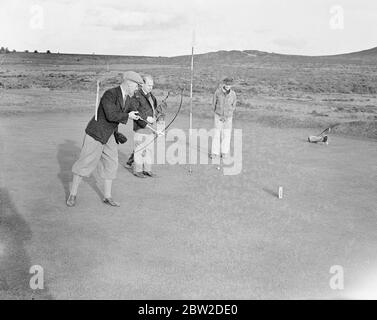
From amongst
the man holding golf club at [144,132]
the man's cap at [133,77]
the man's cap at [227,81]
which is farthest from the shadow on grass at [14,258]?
the man's cap at [227,81]

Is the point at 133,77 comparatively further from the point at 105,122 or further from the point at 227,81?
the point at 227,81

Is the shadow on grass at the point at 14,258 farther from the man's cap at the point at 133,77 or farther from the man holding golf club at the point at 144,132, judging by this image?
the man holding golf club at the point at 144,132

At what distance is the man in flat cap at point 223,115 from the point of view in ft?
41.1

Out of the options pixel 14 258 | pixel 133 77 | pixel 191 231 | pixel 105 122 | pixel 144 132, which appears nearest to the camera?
Result: pixel 14 258

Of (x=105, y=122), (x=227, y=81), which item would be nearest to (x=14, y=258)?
(x=105, y=122)

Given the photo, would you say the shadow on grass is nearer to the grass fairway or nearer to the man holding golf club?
the grass fairway

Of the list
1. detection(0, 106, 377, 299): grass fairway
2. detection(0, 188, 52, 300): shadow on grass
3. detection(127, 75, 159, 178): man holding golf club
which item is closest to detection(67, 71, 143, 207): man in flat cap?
detection(0, 106, 377, 299): grass fairway

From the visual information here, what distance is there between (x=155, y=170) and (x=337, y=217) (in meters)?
4.49

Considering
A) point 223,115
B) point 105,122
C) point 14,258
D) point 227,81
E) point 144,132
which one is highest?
point 227,81

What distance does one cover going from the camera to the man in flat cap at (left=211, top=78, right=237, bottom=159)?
12.5 metres

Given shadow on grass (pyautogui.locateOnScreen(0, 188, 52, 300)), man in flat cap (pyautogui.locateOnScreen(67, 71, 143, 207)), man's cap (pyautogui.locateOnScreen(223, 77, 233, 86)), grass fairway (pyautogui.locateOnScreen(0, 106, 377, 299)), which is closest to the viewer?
shadow on grass (pyautogui.locateOnScreen(0, 188, 52, 300))

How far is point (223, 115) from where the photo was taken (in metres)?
12.6
